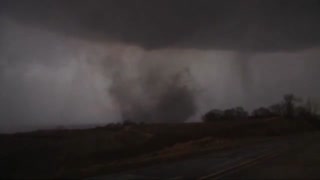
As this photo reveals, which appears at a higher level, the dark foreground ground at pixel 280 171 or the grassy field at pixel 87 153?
the grassy field at pixel 87 153

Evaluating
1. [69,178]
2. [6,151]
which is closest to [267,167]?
[69,178]

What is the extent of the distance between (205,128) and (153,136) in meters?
23.2

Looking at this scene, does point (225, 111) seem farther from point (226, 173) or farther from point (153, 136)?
point (226, 173)

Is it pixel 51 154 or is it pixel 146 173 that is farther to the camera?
pixel 51 154

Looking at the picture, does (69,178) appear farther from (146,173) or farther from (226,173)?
(226,173)

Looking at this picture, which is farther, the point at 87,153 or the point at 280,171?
the point at 87,153

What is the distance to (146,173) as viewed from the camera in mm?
19984

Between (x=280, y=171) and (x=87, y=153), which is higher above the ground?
(x=87, y=153)

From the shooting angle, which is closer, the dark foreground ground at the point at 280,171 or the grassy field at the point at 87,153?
the dark foreground ground at the point at 280,171

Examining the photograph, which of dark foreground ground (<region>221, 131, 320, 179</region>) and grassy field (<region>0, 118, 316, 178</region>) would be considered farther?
grassy field (<region>0, 118, 316, 178</region>)

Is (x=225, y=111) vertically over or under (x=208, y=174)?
over

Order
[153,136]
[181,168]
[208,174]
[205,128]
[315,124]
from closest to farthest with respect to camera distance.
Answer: [208,174] → [181,168] → [153,136] → [205,128] → [315,124]

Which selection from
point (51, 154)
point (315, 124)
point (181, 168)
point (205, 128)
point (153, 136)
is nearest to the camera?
point (181, 168)

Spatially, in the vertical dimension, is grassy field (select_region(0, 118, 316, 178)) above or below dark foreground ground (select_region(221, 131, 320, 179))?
above
